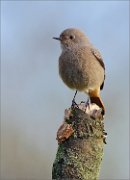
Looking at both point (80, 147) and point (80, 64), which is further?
point (80, 64)

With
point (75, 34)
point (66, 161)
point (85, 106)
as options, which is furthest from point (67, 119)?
point (75, 34)

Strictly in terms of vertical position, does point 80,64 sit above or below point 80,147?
above

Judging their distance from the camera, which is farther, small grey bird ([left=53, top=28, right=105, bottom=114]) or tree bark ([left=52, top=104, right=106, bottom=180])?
small grey bird ([left=53, top=28, right=105, bottom=114])

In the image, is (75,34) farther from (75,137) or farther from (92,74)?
(75,137)

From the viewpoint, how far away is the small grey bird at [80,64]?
18.4 ft

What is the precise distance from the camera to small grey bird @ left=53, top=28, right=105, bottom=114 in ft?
18.4

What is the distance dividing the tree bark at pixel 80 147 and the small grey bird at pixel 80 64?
2.22 meters

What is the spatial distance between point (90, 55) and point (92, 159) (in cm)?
302

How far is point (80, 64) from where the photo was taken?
560 cm

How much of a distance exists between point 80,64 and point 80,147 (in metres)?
2.74

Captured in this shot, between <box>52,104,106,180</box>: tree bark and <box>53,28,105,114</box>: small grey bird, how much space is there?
7.28 ft

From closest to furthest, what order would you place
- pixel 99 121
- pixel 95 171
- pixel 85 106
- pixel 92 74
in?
1. pixel 95 171
2. pixel 99 121
3. pixel 85 106
4. pixel 92 74

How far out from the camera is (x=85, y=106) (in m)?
3.54

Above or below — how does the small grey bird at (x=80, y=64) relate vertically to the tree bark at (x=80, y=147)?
above
